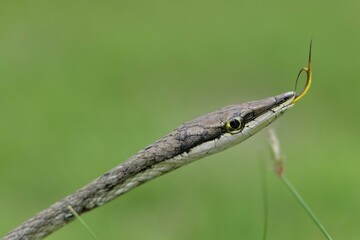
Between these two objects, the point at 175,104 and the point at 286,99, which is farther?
the point at 175,104

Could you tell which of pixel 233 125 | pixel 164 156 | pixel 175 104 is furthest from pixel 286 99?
pixel 175 104

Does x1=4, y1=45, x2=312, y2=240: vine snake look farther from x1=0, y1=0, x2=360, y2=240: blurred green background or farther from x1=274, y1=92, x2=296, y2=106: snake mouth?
x1=0, y1=0, x2=360, y2=240: blurred green background

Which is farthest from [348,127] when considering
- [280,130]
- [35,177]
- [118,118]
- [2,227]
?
[2,227]

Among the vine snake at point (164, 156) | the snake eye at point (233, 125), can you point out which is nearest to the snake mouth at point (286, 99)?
the vine snake at point (164, 156)

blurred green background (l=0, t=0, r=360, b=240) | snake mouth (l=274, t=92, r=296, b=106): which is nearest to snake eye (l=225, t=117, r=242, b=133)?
snake mouth (l=274, t=92, r=296, b=106)

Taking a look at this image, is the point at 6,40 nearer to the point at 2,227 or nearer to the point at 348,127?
the point at 348,127

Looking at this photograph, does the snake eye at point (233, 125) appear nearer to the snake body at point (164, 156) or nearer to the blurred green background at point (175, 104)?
the snake body at point (164, 156)

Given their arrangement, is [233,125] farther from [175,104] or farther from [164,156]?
[175,104]
